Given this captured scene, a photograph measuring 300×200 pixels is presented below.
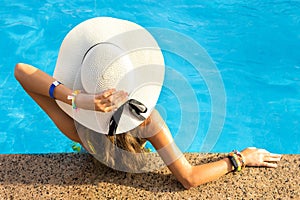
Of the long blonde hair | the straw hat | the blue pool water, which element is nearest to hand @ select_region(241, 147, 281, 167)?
the blue pool water

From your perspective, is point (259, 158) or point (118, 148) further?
point (259, 158)

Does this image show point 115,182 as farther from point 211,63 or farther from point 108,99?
point 211,63

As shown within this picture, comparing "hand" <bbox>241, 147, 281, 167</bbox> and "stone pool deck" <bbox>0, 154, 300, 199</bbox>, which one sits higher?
"hand" <bbox>241, 147, 281, 167</bbox>

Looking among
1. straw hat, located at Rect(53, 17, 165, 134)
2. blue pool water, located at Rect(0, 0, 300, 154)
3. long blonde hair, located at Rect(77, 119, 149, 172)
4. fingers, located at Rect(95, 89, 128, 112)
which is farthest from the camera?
blue pool water, located at Rect(0, 0, 300, 154)

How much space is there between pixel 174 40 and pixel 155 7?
3.48 ft

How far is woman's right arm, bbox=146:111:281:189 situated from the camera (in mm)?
2887

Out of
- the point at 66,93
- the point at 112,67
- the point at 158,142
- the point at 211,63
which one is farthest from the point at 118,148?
the point at 211,63

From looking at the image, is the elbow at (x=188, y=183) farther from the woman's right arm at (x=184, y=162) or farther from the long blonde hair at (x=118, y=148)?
the long blonde hair at (x=118, y=148)

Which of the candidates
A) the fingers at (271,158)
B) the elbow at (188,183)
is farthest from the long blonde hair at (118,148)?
the fingers at (271,158)

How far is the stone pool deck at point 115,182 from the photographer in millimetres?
3006

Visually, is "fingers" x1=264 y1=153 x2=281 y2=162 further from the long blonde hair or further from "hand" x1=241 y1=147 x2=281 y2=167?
the long blonde hair

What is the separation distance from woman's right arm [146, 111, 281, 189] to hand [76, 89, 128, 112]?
22.1 inches

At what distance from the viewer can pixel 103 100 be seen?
2.20 m

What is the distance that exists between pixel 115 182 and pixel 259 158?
103 centimetres
